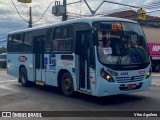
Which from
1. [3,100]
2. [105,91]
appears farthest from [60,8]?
[105,91]

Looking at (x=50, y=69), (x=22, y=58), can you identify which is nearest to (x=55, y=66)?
(x=50, y=69)

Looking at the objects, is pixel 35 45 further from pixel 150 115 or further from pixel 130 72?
pixel 150 115

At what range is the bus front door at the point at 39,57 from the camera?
1448 centimetres

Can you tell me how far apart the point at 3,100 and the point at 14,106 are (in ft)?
5.19

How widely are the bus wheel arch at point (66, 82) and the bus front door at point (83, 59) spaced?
0.70m

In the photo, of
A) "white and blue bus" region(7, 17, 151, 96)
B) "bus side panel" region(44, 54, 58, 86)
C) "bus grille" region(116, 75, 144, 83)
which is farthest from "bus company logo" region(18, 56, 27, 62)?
"bus grille" region(116, 75, 144, 83)

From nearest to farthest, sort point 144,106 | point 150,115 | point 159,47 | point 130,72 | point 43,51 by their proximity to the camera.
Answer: point 150,115, point 144,106, point 130,72, point 43,51, point 159,47

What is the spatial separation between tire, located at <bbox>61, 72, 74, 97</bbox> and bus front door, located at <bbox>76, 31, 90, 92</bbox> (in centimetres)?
71

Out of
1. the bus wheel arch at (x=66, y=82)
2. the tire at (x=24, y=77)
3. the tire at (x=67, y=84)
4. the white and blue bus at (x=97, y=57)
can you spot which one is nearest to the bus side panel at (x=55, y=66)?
the white and blue bus at (x=97, y=57)

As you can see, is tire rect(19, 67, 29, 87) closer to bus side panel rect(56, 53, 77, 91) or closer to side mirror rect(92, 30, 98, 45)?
bus side panel rect(56, 53, 77, 91)

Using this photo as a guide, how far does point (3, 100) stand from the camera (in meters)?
12.2

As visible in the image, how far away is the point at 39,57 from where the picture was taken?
1487 cm

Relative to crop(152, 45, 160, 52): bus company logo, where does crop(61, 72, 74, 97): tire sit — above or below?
below

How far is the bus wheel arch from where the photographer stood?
12.2m
